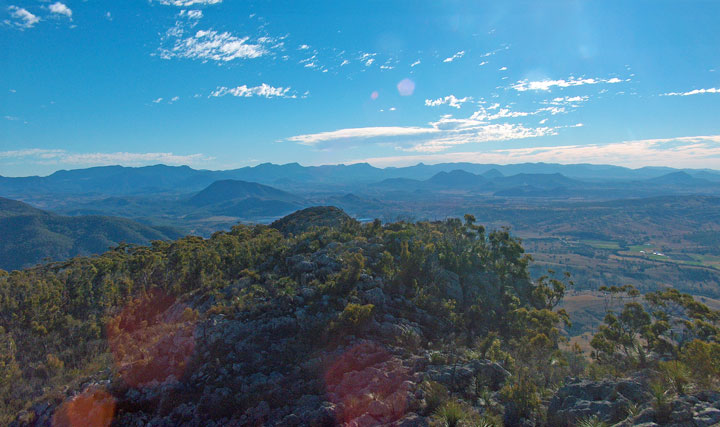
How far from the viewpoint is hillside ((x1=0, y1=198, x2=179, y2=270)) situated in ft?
431

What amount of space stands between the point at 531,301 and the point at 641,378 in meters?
18.9

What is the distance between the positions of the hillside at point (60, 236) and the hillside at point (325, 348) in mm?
130635

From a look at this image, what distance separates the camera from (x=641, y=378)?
1327 cm

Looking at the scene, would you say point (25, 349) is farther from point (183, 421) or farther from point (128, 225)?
point (128, 225)

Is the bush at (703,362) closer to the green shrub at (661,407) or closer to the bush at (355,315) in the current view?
the green shrub at (661,407)

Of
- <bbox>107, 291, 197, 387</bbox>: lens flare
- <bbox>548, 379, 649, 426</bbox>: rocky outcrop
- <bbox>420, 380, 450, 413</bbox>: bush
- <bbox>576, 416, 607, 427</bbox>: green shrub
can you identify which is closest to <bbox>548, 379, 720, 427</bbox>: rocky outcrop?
<bbox>548, 379, 649, 426</bbox>: rocky outcrop

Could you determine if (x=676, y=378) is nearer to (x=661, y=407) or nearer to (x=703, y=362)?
(x=661, y=407)

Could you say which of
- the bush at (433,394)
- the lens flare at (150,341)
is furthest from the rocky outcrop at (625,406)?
the lens flare at (150,341)

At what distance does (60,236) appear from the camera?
150125 mm

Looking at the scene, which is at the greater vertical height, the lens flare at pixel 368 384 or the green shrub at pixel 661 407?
the green shrub at pixel 661 407

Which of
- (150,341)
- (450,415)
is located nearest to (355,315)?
(450,415)

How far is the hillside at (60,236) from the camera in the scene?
131500 mm

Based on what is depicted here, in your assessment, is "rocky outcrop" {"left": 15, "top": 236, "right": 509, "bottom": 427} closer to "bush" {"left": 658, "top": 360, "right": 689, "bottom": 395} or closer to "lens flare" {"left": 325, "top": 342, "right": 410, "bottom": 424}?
"lens flare" {"left": 325, "top": 342, "right": 410, "bottom": 424}

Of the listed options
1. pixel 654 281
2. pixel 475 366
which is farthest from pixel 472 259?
pixel 654 281
